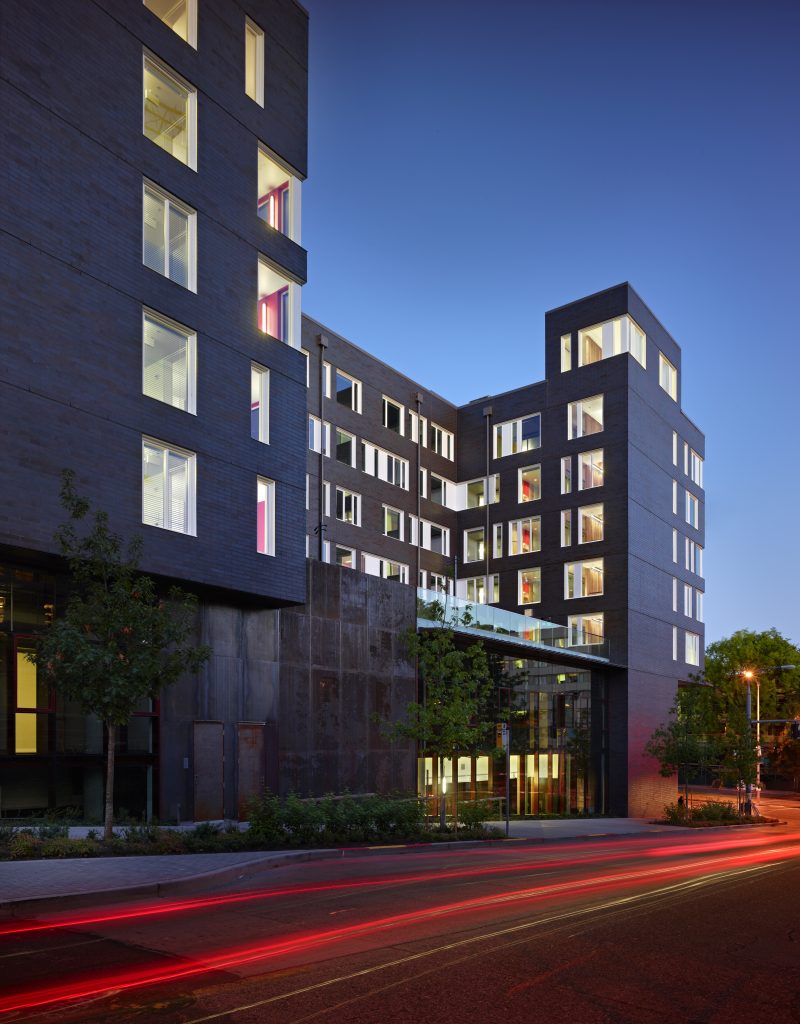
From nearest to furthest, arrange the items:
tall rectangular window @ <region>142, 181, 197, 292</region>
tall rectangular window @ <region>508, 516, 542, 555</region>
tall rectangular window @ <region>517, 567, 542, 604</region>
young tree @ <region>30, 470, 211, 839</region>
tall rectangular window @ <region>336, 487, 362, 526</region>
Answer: young tree @ <region>30, 470, 211, 839</region>, tall rectangular window @ <region>142, 181, 197, 292</region>, tall rectangular window @ <region>336, 487, 362, 526</region>, tall rectangular window @ <region>517, 567, 542, 604</region>, tall rectangular window @ <region>508, 516, 542, 555</region>

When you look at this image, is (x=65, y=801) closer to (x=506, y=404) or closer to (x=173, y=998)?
(x=173, y=998)

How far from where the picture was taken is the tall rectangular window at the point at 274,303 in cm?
2958

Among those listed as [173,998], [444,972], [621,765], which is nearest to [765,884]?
[444,972]

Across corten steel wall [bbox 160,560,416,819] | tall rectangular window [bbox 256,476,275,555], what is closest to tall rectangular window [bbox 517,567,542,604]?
corten steel wall [bbox 160,560,416,819]

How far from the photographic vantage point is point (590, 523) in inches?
2045

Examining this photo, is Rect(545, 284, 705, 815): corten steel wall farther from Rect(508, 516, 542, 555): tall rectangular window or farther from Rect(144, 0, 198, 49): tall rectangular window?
Rect(144, 0, 198, 49): tall rectangular window

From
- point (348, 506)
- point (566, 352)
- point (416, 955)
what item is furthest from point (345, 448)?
point (416, 955)

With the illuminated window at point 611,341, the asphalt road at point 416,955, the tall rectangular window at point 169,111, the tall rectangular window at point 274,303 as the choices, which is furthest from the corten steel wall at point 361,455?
the asphalt road at point 416,955

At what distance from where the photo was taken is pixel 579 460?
173 ft

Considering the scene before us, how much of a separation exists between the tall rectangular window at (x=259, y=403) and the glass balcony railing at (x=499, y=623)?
802 cm

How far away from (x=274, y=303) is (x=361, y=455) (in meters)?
17.0

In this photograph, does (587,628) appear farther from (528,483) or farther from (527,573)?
(528,483)

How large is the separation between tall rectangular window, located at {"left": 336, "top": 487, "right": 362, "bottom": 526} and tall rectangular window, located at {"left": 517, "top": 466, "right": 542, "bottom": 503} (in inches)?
487

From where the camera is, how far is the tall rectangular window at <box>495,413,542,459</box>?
2160 inches
